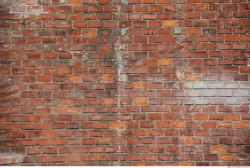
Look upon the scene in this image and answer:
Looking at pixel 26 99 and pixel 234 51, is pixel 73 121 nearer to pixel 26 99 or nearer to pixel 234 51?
pixel 26 99

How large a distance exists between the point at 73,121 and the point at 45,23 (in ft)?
3.52

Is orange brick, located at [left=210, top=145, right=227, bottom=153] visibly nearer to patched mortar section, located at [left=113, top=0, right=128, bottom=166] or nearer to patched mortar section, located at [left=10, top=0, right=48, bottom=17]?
patched mortar section, located at [left=113, top=0, right=128, bottom=166]

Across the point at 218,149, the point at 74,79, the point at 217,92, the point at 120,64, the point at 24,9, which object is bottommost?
the point at 218,149

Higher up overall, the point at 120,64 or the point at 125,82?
the point at 120,64

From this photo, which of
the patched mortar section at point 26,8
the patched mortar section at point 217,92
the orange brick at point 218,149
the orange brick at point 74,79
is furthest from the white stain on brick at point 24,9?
the orange brick at point 218,149

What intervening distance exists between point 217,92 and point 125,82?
965 mm

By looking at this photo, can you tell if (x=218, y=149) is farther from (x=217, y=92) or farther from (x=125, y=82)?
(x=125, y=82)

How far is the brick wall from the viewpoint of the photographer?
3.10 meters

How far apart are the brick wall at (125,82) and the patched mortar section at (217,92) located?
10 millimetres

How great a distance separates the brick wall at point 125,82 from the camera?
3100 mm

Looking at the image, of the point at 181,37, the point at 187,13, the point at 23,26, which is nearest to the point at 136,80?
the point at 181,37

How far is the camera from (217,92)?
3107 millimetres

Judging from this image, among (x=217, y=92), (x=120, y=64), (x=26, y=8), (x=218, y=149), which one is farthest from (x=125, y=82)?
(x=26, y=8)

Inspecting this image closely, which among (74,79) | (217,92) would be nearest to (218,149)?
(217,92)
